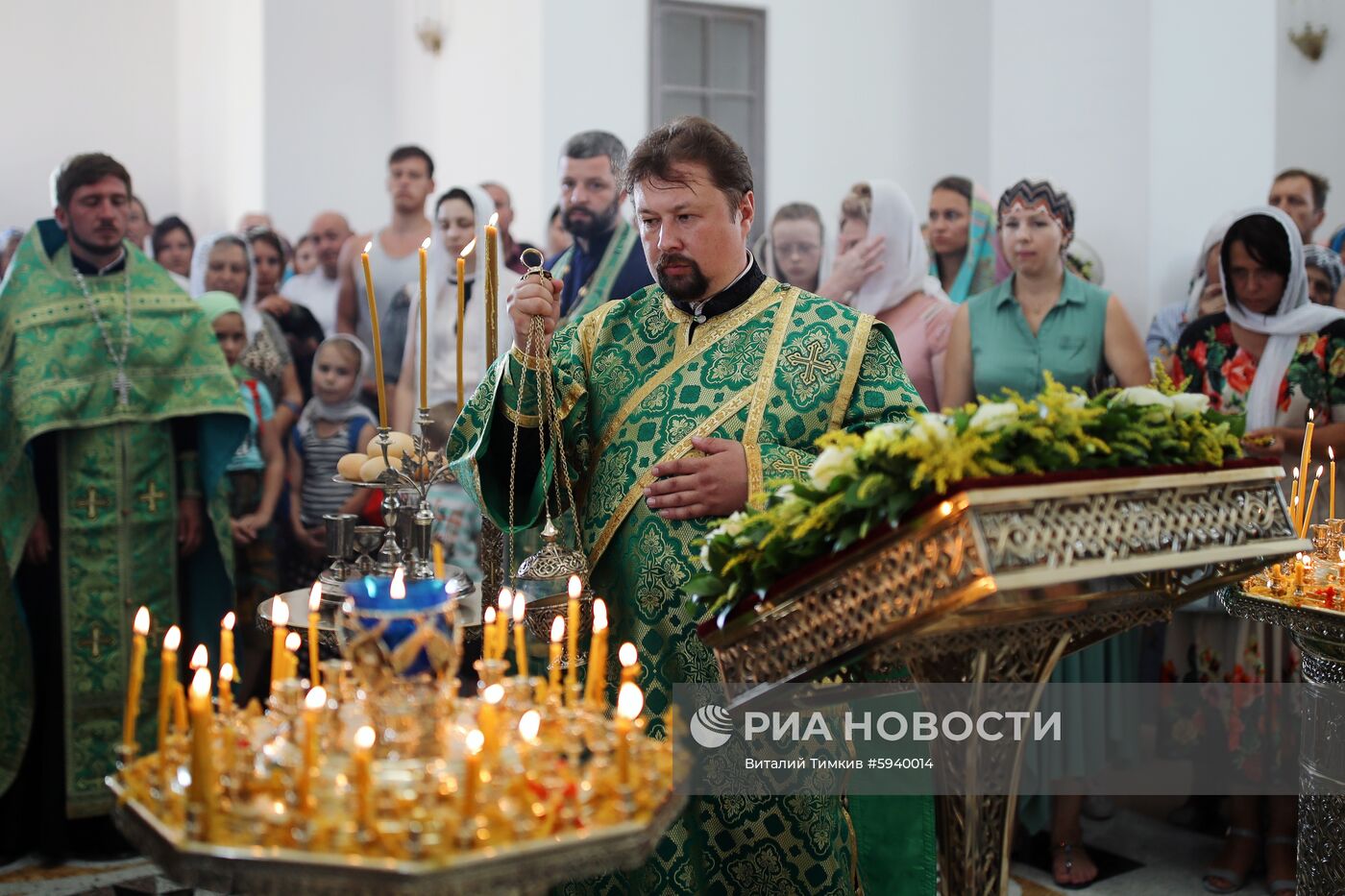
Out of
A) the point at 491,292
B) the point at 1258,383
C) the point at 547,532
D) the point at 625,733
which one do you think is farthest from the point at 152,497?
the point at 1258,383

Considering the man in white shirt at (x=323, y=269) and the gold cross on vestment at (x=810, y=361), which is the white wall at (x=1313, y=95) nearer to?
the man in white shirt at (x=323, y=269)

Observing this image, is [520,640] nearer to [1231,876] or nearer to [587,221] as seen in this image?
[1231,876]

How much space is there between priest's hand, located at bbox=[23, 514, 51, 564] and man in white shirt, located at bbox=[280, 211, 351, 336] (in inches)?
102

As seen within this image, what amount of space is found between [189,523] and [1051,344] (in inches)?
104

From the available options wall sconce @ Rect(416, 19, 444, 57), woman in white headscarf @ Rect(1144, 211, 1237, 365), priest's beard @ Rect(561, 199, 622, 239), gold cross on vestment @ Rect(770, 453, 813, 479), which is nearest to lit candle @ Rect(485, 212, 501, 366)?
gold cross on vestment @ Rect(770, 453, 813, 479)

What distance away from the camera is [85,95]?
35.6 ft

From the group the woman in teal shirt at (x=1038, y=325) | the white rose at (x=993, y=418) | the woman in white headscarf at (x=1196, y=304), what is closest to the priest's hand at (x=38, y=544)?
the woman in teal shirt at (x=1038, y=325)

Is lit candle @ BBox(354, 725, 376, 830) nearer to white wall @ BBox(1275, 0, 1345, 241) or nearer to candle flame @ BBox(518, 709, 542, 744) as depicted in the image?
candle flame @ BBox(518, 709, 542, 744)

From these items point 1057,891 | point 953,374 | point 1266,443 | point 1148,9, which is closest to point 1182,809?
point 1057,891

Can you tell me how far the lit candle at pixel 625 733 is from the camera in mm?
1439

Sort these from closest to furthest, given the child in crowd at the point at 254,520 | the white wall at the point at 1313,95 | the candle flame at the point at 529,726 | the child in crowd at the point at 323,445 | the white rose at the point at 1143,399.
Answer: the candle flame at the point at 529,726, the white rose at the point at 1143,399, the child in crowd at the point at 254,520, the child in crowd at the point at 323,445, the white wall at the point at 1313,95

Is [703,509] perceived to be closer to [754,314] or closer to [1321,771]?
[754,314]

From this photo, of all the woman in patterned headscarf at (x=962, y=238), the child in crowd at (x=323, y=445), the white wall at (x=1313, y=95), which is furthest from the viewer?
the white wall at (x=1313, y=95)

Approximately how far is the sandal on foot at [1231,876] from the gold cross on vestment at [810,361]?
2.09 m
